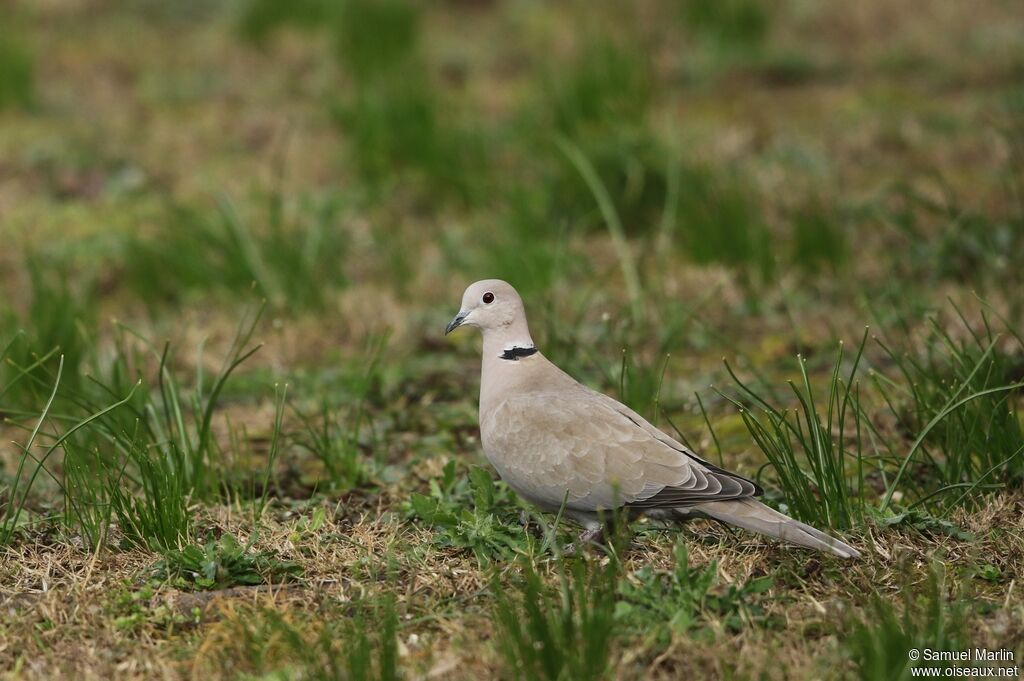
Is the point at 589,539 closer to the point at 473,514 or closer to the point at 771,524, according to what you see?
the point at 473,514

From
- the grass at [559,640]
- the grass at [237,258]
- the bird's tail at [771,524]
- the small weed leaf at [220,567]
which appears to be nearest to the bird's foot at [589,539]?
the bird's tail at [771,524]

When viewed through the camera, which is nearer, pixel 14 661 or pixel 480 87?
pixel 14 661

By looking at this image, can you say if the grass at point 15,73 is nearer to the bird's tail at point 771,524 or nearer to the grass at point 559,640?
the bird's tail at point 771,524

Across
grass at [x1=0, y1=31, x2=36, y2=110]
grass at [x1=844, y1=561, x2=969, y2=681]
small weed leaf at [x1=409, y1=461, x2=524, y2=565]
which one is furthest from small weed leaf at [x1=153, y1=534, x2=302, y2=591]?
grass at [x1=0, y1=31, x2=36, y2=110]

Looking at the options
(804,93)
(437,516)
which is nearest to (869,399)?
(437,516)

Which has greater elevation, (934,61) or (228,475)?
(934,61)

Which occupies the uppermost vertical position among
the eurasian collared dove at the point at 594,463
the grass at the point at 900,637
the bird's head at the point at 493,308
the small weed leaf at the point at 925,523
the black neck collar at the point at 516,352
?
the bird's head at the point at 493,308

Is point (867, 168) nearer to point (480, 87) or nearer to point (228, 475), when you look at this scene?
point (480, 87)

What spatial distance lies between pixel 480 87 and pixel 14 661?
18.1ft

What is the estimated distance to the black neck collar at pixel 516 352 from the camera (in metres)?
3.59

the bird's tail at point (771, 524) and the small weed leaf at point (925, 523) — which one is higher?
the bird's tail at point (771, 524)

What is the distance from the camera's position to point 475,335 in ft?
16.5

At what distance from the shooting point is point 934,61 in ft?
25.8

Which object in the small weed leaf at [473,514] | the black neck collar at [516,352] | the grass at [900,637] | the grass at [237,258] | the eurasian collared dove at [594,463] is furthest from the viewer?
the grass at [237,258]
